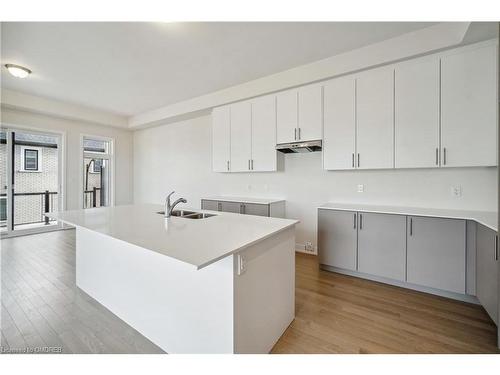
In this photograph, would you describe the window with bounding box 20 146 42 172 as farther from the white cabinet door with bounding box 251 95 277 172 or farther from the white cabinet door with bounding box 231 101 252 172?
the white cabinet door with bounding box 251 95 277 172

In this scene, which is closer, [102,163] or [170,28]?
[170,28]

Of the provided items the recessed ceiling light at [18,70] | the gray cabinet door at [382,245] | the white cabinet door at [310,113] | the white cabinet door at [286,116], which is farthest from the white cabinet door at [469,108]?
the recessed ceiling light at [18,70]

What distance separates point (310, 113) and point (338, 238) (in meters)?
1.78

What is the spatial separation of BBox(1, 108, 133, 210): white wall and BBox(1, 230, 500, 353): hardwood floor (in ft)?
10.5

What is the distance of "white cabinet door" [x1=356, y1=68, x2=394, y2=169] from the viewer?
2703 millimetres

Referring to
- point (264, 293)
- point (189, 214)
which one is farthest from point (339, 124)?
point (264, 293)

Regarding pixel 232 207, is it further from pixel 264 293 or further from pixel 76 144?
pixel 76 144

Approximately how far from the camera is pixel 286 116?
11.4 ft

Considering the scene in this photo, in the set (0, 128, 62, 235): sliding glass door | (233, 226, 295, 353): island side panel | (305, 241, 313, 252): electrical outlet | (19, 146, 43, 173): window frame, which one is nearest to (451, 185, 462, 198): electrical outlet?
(305, 241, 313, 252): electrical outlet

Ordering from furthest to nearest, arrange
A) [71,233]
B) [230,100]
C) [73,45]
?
1. [71,233]
2. [230,100]
3. [73,45]
